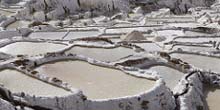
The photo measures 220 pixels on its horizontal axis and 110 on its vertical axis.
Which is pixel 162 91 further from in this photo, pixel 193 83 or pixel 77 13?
pixel 77 13

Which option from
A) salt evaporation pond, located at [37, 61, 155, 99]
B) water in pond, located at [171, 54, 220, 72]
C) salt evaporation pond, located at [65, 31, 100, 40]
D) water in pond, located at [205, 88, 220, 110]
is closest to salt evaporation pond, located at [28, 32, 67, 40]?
salt evaporation pond, located at [65, 31, 100, 40]

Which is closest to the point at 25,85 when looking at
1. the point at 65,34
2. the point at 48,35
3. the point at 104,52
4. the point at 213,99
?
the point at 104,52

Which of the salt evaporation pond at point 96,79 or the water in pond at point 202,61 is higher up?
the salt evaporation pond at point 96,79

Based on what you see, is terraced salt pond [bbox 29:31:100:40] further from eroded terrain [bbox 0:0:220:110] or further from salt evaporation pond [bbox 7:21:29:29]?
salt evaporation pond [bbox 7:21:29:29]

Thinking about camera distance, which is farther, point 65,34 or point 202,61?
point 65,34

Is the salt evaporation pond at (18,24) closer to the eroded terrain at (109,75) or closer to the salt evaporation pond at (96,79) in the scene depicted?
the eroded terrain at (109,75)

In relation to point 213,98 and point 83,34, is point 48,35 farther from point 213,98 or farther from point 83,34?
point 213,98

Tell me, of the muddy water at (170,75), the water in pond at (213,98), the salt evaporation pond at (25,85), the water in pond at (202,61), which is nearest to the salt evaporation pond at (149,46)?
the water in pond at (202,61)
